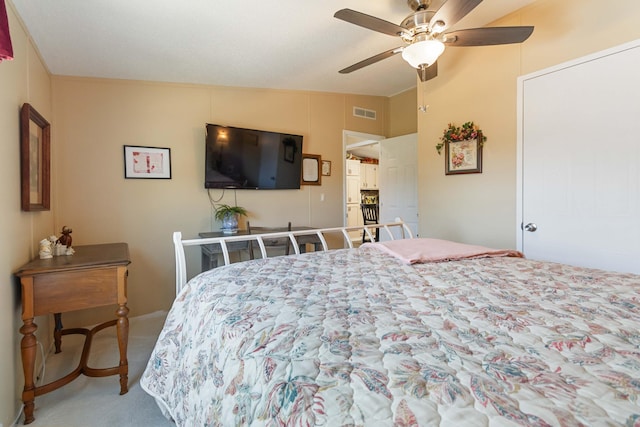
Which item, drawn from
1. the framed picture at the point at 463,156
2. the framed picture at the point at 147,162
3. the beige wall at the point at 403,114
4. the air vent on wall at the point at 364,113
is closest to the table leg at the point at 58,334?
the framed picture at the point at 147,162

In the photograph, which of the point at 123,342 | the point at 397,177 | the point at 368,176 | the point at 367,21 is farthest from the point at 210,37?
the point at 368,176

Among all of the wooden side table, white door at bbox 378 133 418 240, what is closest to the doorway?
white door at bbox 378 133 418 240

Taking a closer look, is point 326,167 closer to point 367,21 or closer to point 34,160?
point 367,21

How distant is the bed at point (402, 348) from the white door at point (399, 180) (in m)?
2.43

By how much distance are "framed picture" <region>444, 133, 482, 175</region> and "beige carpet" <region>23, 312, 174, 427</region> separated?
A: 283 cm

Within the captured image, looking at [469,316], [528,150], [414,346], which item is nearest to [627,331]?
[469,316]

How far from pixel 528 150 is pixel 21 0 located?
3.43 meters

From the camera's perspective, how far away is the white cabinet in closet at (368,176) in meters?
7.81

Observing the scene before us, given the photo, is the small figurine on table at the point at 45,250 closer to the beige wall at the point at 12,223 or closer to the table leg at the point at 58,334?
the beige wall at the point at 12,223

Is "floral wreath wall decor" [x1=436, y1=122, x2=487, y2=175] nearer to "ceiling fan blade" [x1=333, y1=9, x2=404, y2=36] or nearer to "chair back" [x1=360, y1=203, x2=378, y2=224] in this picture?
"ceiling fan blade" [x1=333, y1=9, x2=404, y2=36]

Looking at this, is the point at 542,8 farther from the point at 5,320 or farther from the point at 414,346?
the point at 5,320

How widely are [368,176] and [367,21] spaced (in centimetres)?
630

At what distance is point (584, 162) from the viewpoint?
84.0 inches

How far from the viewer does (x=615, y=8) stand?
1979 millimetres
